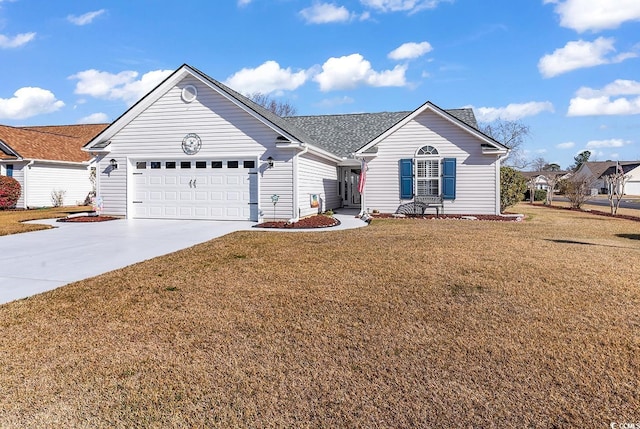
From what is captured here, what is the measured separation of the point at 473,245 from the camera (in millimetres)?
8508

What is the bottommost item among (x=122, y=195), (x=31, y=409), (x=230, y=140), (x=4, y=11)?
(x=31, y=409)

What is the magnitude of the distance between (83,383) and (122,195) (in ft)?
44.1

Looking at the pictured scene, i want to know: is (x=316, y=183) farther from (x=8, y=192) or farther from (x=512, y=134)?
(x=512, y=134)

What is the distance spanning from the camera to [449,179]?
15.9 m

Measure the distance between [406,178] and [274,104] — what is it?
31.6 meters

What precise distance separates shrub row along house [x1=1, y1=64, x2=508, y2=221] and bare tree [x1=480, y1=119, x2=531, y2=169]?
89.4 ft

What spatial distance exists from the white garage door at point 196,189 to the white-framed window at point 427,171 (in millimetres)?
7042

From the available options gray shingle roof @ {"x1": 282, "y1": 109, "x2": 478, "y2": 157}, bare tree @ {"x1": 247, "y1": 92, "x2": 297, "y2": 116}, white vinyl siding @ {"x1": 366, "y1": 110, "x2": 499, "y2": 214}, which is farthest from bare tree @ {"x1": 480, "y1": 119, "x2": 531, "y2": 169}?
white vinyl siding @ {"x1": 366, "y1": 110, "x2": 499, "y2": 214}

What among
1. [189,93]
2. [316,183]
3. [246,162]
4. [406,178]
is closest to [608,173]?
[406,178]

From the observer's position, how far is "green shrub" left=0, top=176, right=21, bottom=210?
19.9 m

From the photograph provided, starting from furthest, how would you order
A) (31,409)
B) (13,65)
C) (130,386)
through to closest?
(13,65) → (130,386) → (31,409)

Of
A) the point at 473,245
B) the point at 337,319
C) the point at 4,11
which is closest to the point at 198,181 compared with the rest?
the point at 4,11

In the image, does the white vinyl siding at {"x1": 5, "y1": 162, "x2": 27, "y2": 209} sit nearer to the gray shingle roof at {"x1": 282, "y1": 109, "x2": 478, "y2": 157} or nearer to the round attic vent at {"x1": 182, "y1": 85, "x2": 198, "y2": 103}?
the round attic vent at {"x1": 182, "y1": 85, "x2": 198, "y2": 103}

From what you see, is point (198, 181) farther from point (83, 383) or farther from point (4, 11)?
point (83, 383)
